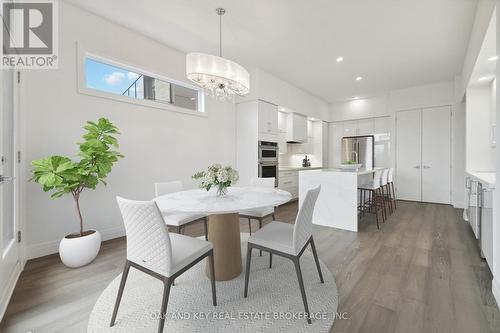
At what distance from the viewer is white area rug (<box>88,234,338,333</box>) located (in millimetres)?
1422

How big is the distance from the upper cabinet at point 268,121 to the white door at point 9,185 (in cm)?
345

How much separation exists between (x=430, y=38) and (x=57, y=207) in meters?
5.44

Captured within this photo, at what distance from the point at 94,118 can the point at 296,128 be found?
14.2 feet

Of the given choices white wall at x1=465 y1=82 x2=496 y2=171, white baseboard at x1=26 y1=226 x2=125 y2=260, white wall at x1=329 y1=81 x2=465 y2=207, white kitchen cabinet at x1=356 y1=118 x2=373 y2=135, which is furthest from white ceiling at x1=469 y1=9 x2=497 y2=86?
white baseboard at x1=26 y1=226 x2=125 y2=260

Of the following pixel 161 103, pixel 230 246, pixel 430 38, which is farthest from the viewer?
pixel 161 103

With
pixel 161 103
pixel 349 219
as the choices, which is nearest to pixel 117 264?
pixel 161 103

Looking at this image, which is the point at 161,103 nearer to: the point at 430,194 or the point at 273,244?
the point at 273,244

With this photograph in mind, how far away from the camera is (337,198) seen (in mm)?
3449

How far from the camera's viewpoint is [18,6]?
220 cm

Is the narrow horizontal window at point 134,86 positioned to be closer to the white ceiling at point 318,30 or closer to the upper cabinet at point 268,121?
the white ceiling at point 318,30

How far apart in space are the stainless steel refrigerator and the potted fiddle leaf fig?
6.14 meters

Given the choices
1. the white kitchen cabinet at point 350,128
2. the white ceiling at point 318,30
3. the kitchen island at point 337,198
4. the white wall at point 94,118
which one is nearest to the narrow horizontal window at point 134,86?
the white wall at point 94,118
